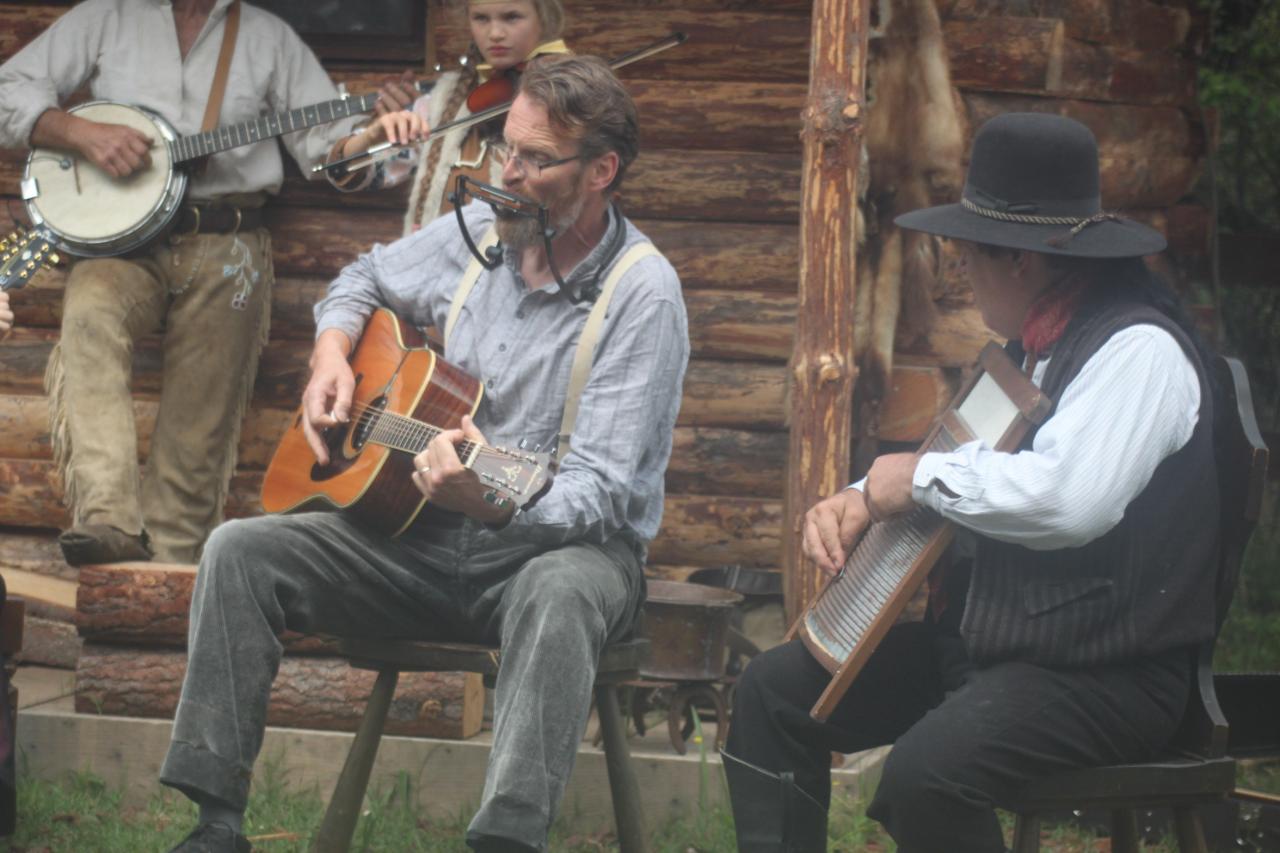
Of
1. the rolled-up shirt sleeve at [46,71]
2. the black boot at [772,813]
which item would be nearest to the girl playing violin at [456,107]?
the rolled-up shirt sleeve at [46,71]

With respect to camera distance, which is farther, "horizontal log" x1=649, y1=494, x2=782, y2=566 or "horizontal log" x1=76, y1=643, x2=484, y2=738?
"horizontal log" x1=649, y1=494, x2=782, y2=566

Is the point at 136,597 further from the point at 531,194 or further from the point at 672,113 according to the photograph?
the point at 672,113

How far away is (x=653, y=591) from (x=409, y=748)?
876 mm

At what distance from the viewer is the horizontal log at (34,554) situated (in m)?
6.04

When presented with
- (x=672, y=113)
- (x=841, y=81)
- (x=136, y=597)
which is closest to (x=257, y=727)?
(x=136, y=597)

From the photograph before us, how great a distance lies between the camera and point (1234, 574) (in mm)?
2924

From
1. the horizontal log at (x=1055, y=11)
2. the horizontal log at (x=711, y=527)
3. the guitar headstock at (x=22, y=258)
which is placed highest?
the horizontal log at (x=1055, y=11)

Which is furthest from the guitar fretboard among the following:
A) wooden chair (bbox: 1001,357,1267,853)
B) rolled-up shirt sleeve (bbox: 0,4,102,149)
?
rolled-up shirt sleeve (bbox: 0,4,102,149)

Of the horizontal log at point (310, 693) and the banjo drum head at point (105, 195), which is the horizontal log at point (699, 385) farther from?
the horizontal log at point (310, 693)

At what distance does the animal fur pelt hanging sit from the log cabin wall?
2.16ft

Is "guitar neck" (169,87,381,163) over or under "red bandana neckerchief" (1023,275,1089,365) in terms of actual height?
under

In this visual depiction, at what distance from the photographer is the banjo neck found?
5.32 meters

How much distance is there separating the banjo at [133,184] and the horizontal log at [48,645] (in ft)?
4.43

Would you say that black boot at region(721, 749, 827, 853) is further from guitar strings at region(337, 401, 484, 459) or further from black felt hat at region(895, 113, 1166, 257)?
black felt hat at region(895, 113, 1166, 257)
